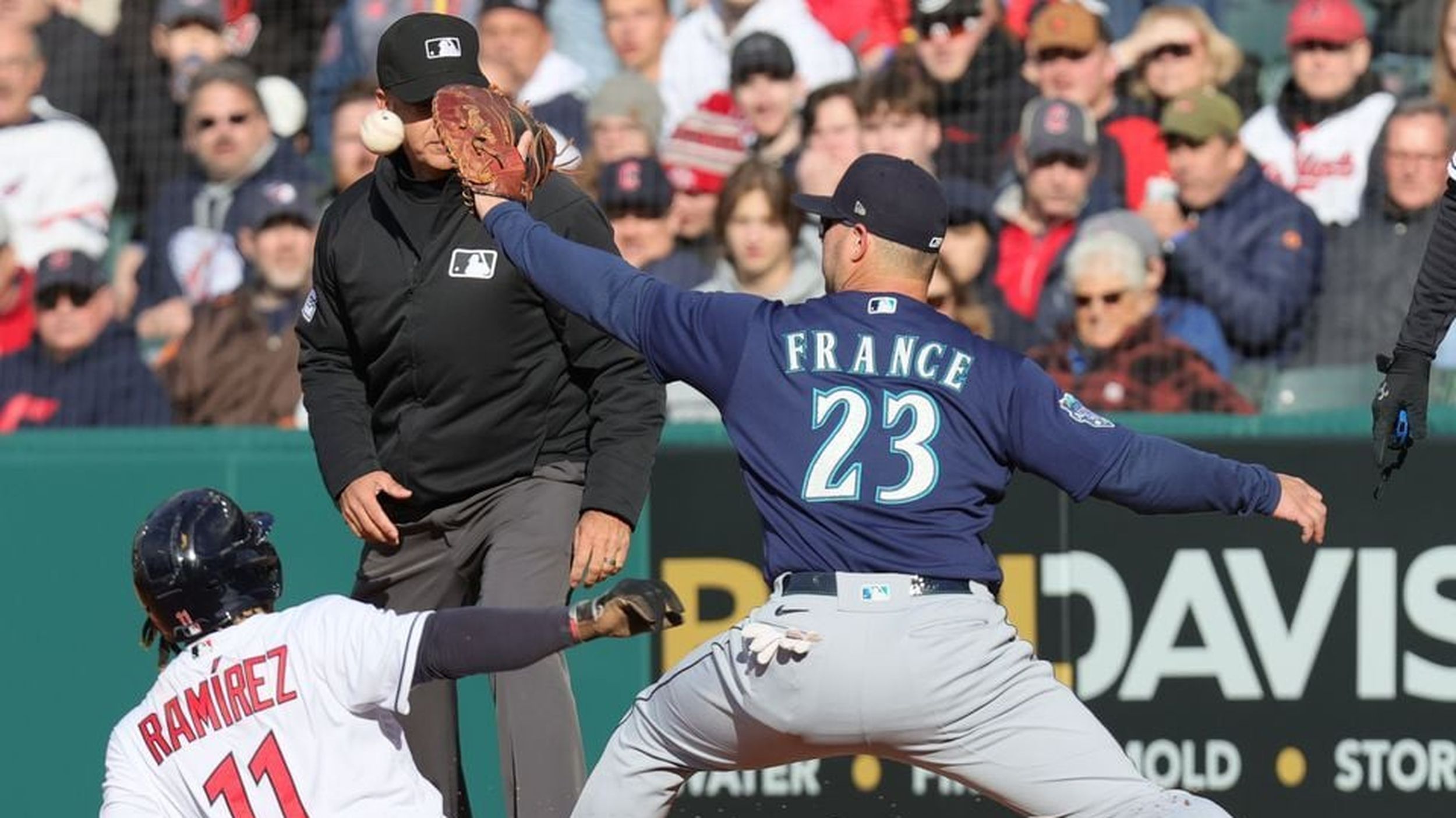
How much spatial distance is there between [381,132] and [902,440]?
1.45m

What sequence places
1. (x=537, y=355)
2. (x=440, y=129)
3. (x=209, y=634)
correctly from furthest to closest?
(x=537, y=355) < (x=440, y=129) < (x=209, y=634)

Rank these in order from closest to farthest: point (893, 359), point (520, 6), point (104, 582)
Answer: point (893, 359), point (104, 582), point (520, 6)

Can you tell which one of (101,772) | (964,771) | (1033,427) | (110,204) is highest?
(110,204)

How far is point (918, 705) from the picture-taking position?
4.10 meters

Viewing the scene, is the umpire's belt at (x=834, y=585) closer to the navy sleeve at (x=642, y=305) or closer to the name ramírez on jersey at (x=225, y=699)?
the navy sleeve at (x=642, y=305)

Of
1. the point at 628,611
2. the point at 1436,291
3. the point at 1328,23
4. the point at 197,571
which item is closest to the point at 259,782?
the point at 197,571

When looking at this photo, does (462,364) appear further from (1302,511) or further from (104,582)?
(104,582)

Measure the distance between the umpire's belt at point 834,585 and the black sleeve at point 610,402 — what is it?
2.54ft

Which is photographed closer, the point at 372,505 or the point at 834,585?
the point at 834,585

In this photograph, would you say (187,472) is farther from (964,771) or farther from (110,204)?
(964,771)

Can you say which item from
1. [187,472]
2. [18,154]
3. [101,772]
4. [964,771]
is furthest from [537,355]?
[18,154]

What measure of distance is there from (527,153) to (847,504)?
1.13 metres

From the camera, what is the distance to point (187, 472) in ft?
21.8

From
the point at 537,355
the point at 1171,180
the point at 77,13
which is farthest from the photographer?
the point at 77,13
